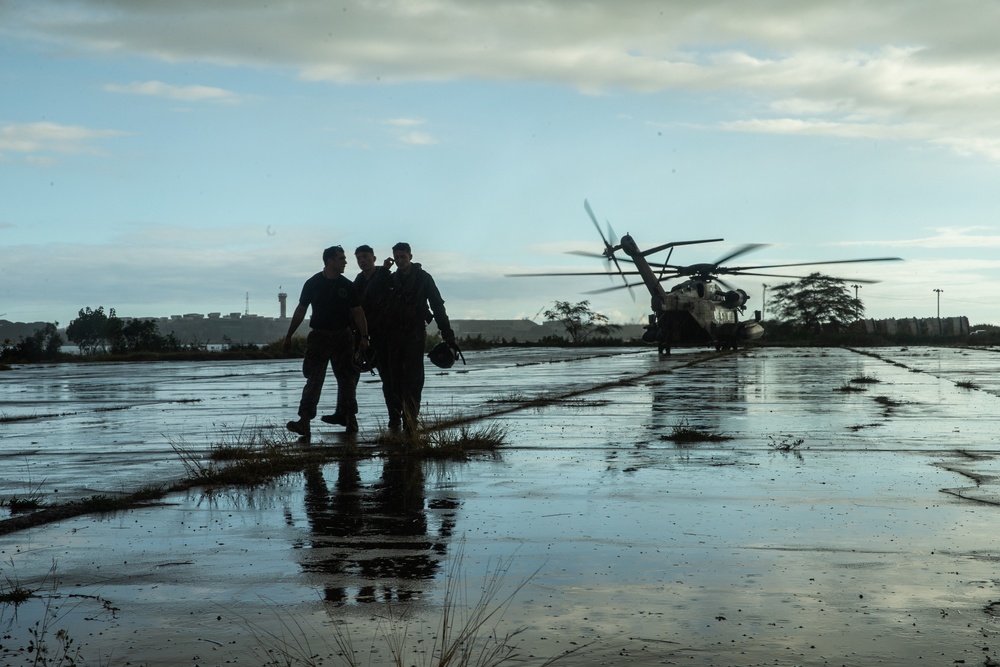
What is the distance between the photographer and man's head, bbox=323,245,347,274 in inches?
462

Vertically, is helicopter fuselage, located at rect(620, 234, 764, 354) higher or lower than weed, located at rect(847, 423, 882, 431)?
higher

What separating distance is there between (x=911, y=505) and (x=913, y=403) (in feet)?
31.3

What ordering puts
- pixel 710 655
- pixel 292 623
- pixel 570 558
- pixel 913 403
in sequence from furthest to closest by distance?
pixel 913 403
pixel 570 558
pixel 292 623
pixel 710 655

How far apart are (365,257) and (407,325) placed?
0.85 m

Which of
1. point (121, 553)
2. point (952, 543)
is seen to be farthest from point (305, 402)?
point (952, 543)

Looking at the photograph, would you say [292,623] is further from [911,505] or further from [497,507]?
[911,505]

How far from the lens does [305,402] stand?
36.5ft

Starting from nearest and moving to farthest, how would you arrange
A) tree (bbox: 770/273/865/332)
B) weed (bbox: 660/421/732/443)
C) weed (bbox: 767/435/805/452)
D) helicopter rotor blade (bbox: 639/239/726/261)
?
weed (bbox: 767/435/805/452) → weed (bbox: 660/421/732/443) → helicopter rotor blade (bbox: 639/239/726/261) → tree (bbox: 770/273/865/332)

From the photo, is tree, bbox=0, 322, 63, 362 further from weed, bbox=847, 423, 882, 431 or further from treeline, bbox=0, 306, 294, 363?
weed, bbox=847, 423, 882, 431

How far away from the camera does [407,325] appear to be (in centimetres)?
1178

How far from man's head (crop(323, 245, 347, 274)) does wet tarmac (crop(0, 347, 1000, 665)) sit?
169 cm

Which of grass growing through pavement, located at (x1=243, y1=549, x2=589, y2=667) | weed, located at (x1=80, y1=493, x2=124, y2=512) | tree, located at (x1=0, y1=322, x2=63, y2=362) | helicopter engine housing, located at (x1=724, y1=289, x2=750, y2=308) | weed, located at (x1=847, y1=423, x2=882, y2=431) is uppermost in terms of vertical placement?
helicopter engine housing, located at (x1=724, y1=289, x2=750, y2=308)

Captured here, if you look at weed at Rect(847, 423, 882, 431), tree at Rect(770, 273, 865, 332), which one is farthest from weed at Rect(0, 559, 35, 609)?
tree at Rect(770, 273, 865, 332)

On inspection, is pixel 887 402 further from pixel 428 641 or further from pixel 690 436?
pixel 428 641
